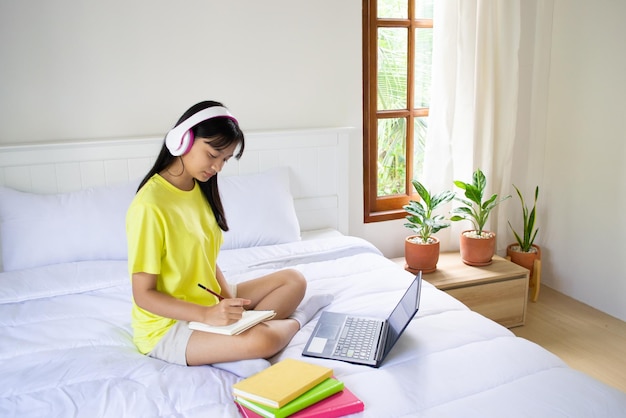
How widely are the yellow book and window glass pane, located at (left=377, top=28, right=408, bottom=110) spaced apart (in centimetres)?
202

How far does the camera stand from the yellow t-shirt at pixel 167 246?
152 cm

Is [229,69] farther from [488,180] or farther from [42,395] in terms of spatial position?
[42,395]

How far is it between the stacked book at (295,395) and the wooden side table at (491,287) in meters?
1.48

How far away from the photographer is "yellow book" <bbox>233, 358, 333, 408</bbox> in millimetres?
1269

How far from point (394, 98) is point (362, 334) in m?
1.84

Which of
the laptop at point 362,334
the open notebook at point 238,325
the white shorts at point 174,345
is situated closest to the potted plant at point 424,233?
the laptop at point 362,334

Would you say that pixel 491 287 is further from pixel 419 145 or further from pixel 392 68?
pixel 392 68

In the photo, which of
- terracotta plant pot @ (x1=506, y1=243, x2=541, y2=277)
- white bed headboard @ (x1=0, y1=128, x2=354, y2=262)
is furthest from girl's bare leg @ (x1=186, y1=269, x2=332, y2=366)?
terracotta plant pot @ (x1=506, y1=243, x2=541, y2=277)

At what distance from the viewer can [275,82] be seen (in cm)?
286

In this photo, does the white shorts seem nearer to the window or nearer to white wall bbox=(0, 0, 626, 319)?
white wall bbox=(0, 0, 626, 319)

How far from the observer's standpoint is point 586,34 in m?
3.02

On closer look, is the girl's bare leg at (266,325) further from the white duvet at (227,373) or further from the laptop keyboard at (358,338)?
the laptop keyboard at (358,338)

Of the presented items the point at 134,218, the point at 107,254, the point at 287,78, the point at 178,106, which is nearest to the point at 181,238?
the point at 134,218

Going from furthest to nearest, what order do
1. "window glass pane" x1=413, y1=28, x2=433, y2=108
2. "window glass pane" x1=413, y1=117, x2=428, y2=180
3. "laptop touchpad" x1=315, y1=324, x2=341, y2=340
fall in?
1. "window glass pane" x1=413, y1=117, x2=428, y2=180
2. "window glass pane" x1=413, y1=28, x2=433, y2=108
3. "laptop touchpad" x1=315, y1=324, x2=341, y2=340
